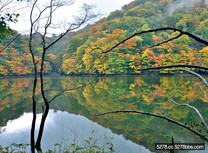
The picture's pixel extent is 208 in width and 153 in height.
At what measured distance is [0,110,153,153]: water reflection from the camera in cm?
328

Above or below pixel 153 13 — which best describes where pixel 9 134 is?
below

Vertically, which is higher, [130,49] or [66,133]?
[130,49]

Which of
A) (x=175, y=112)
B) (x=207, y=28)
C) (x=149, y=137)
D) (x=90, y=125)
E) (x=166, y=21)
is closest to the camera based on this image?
(x=149, y=137)

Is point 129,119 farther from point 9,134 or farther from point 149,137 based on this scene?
point 9,134

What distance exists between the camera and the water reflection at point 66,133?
328cm

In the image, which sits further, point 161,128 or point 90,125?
point 90,125

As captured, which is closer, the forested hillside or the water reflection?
the water reflection

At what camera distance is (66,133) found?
3.97 metres

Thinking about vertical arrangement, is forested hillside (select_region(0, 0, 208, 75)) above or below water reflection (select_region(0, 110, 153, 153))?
above

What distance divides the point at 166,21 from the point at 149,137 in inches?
1321

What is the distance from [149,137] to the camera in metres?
3.54

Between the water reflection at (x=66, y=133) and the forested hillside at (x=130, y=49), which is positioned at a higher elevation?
the forested hillside at (x=130, y=49)

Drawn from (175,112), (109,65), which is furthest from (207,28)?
(175,112)

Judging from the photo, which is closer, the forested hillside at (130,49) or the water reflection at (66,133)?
the water reflection at (66,133)
